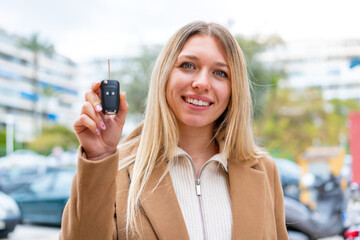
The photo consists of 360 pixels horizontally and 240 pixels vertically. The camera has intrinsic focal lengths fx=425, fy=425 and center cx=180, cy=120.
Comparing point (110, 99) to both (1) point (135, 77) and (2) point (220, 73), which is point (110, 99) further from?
(1) point (135, 77)

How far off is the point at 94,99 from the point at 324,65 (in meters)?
67.4

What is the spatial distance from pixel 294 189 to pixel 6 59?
1984 inches

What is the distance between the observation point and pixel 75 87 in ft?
225

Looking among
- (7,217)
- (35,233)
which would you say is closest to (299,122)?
(35,233)

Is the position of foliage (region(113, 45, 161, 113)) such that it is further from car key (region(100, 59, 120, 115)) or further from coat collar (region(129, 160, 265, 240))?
car key (region(100, 59, 120, 115))

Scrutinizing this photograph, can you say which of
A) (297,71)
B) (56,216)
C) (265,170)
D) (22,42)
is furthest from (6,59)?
(265,170)

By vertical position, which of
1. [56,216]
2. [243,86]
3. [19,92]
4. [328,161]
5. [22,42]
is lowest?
[56,216]

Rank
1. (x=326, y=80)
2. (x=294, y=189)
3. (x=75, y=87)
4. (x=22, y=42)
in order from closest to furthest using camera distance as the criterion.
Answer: (x=294, y=189) → (x=22, y=42) → (x=326, y=80) → (x=75, y=87)

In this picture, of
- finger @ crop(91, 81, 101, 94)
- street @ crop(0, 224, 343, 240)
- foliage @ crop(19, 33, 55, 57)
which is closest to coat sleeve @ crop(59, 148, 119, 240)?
finger @ crop(91, 81, 101, 94)

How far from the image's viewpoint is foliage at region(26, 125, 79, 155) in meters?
33.0

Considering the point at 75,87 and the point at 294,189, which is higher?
the point at 75,87

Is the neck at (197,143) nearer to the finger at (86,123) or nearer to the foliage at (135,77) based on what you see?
the finger at (86,123)

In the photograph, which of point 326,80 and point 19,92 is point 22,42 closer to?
point 19,92

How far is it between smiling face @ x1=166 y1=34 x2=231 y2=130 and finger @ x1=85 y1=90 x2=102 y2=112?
459 millimetres
